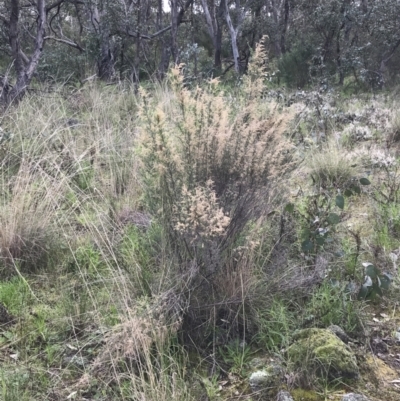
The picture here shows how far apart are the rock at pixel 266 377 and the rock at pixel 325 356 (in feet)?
0.27

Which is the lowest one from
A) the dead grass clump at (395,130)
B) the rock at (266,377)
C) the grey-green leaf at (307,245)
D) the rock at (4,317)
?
the rock at (266,377)

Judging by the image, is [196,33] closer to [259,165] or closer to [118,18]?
[118,18]

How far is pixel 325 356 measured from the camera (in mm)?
1874

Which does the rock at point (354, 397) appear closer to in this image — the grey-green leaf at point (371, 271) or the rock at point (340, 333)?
the rock at point (340, 333)

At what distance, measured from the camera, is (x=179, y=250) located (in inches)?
88.7

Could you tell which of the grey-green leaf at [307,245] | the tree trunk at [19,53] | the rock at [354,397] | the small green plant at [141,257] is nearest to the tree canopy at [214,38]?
the tree trunk at [19,53]

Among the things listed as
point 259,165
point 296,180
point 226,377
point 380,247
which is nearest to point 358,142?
point 296,180

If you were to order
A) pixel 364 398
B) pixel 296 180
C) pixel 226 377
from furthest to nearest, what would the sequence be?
1. pixel 296 180
2. pixel 226 377
3. pixel 364 398

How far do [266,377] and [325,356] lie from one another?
0.83ft

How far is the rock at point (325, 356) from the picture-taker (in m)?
1.88

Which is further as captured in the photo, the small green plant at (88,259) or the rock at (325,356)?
the small green plant at (88,259)

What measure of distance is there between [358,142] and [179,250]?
13.2 feet

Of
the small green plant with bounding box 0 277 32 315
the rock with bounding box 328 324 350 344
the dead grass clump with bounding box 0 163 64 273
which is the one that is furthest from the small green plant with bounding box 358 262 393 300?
the dead grass clump with bounding box 0 163 64 273

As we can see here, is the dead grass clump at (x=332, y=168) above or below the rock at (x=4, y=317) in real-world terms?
above
